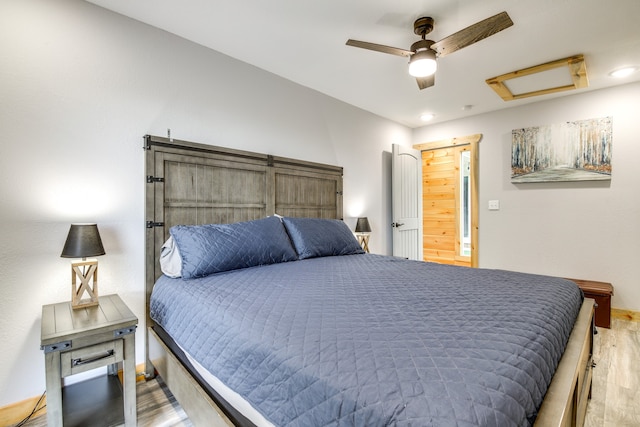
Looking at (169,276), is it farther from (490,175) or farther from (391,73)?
(490,175)

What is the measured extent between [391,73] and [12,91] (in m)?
2.79

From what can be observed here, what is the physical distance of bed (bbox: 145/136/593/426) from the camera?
746 mm

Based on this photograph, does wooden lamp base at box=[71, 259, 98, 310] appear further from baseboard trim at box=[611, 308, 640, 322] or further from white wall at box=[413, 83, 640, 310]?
baseboard trim at box=[611, 308, 640, 322]

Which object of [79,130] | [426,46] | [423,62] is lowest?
[79,130]

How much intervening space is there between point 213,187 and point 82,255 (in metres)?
1.02

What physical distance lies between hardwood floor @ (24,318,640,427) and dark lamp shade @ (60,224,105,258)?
0.93 meters

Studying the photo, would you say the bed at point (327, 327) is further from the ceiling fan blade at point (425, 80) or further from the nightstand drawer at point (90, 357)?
the ceiling fan blade at point (425, 80)

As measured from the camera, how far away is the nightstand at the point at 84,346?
133 centimetres

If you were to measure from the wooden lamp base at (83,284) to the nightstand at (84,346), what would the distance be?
6 centimetres

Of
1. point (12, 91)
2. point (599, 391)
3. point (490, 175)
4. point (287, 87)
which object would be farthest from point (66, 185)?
point (490, 175)

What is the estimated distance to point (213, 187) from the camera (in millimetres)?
2467

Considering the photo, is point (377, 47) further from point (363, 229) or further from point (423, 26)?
point (363, 229)

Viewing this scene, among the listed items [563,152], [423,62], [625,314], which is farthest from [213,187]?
→ [625,314]

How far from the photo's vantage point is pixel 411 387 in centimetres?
72
